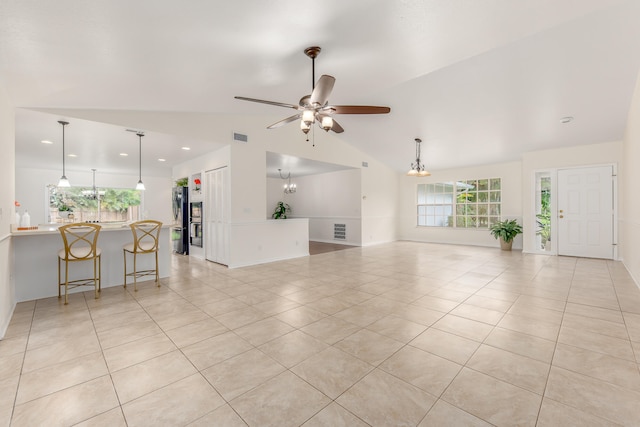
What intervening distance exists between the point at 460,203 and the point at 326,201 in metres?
4.44

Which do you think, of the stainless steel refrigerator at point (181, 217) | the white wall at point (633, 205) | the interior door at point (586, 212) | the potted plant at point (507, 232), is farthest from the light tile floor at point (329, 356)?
the potted plant at point (507, 232)

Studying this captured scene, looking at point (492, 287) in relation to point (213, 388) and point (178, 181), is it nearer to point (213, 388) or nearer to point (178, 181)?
point (213, 388)

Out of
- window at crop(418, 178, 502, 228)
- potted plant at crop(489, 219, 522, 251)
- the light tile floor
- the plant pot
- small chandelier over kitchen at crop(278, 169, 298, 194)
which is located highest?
small chandelier over kitchen at crop(278, 169, 298, 194)

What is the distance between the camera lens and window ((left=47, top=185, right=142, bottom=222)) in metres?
8.27

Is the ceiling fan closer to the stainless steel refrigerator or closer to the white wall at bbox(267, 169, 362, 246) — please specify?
the stainless steel refrigerator

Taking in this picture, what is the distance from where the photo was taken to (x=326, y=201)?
31.9 ft

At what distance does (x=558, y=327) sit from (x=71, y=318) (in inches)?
200

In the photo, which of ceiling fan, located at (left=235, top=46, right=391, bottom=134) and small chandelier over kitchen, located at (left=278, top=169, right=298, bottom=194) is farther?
small chandelier over kitchen, located at (left=278, top=169, right=298, bottom=194)

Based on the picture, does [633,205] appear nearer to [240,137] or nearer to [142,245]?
[240,137]

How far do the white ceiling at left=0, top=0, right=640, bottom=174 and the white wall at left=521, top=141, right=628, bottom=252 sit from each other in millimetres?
354

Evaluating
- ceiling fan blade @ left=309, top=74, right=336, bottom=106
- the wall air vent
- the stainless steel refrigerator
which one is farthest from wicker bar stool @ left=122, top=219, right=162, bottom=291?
ceiling fan blade @ left=309, top=74, right=336, bottom=106

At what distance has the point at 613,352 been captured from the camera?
220 cm

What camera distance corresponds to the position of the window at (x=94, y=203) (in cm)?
827

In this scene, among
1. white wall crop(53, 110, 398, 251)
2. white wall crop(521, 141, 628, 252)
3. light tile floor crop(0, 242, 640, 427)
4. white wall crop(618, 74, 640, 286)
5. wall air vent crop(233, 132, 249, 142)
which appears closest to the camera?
light tile floor crop(0, 242, 640, 427)
